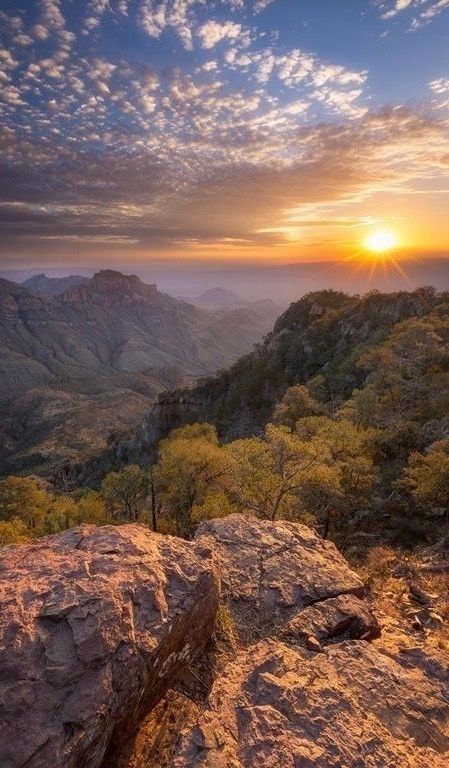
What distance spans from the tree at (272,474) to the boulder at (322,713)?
2137cm

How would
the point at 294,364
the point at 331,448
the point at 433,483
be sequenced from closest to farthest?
the point at 433,483 < the point at 331,448 < the point at 294,364

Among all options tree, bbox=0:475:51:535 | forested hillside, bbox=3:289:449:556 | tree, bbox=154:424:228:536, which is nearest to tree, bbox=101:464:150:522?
forested hillside, bbox=3:289:449:556

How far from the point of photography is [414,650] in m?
12.1

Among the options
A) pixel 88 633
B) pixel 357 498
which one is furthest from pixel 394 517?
pixel 88 633

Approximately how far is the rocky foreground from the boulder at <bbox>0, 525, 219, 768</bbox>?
3cm

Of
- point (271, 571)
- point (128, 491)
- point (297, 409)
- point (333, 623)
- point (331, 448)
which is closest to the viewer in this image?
point (333, 623)

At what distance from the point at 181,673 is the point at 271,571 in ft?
17.6

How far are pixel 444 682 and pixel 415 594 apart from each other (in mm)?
8691

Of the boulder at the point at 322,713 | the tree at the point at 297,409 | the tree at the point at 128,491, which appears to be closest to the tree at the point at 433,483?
the boulder at the point at 322,713

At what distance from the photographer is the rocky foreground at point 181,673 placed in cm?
795

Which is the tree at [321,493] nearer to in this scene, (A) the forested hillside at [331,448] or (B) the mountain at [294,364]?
(A) the forested hillside at [331,448]

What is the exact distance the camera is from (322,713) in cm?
894

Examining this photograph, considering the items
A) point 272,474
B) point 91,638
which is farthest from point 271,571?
point 272,474

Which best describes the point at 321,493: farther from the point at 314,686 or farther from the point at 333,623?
the point at 314,686
